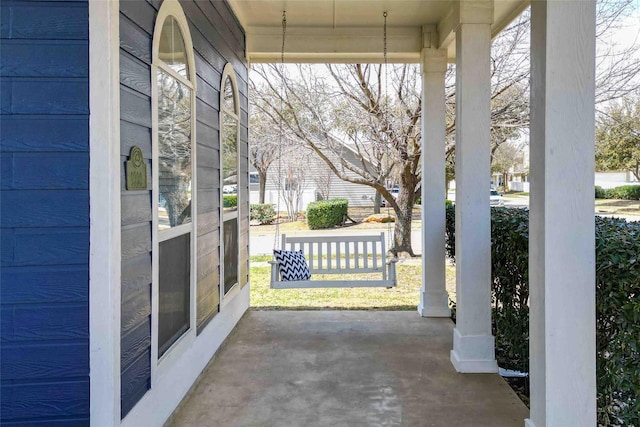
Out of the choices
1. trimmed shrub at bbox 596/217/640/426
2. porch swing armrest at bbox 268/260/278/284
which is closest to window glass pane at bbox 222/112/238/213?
porch swing armrest at bbox 268/260/278/284

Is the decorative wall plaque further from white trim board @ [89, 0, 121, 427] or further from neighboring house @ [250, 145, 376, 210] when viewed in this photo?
neighboring house @ [250, 145, 376, 210]

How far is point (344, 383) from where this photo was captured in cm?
305

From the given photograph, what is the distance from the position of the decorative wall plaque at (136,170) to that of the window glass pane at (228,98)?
1767 mm

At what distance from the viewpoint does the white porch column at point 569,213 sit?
1.92 m

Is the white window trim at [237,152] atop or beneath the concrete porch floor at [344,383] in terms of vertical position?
atop

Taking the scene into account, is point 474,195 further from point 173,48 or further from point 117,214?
point 117,214

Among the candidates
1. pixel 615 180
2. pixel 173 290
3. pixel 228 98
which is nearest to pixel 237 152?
pixel 228 98

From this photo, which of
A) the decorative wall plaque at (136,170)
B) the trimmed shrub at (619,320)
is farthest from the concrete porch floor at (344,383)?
the decorative wall plaque at (136,170)

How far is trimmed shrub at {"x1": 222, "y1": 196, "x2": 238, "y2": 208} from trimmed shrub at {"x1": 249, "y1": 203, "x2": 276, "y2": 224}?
33.9 feet

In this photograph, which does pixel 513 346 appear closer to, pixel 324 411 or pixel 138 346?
pixel 324 411

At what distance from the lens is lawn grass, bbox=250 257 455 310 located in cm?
526

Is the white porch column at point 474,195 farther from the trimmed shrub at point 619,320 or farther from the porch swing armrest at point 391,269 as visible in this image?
the porch swing armrest at point 391,269

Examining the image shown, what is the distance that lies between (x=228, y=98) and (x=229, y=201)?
2.90 feet

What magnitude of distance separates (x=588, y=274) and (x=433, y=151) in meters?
2.80
